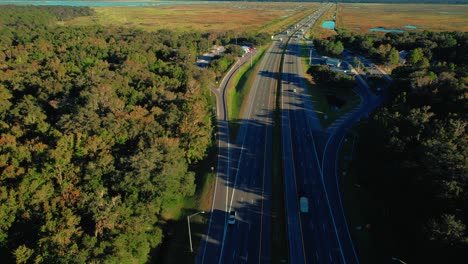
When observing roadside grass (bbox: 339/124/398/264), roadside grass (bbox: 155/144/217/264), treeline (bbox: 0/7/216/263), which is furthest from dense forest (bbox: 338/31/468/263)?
treeline (bbox: 0/7/216/263)

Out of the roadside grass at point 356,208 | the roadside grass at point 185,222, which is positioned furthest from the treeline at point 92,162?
the roadside grass at point 356,208

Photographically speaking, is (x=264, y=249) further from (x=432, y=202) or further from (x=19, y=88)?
(x=19, y=88)

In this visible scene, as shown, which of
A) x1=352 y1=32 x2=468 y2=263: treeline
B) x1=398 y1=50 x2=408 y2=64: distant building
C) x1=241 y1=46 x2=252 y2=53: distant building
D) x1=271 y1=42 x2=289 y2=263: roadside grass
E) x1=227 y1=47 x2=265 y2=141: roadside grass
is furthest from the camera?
x1=241 y1=46 x2=252 y2=53: distant building

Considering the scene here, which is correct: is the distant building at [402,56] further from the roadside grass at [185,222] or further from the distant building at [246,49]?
the roadside grass at [185,222]

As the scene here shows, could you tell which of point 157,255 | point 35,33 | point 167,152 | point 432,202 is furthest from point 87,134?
point 35,33

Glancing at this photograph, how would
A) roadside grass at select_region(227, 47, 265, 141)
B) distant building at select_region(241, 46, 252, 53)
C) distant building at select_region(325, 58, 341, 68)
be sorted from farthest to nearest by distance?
distant building at select_region(241, 46, 252, 53), distant building at select_region(325, 58, 341, 68), roadside grass at select_region(227, 47, 265, 141)

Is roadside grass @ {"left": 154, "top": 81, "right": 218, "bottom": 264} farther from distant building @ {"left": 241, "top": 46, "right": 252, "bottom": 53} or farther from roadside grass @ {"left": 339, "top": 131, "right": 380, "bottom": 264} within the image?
distant building @ {"left": 241, "top": 46, "right": 252, "bottom": 53}

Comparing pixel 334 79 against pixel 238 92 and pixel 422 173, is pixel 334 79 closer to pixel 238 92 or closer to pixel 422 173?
pixel 238 92
